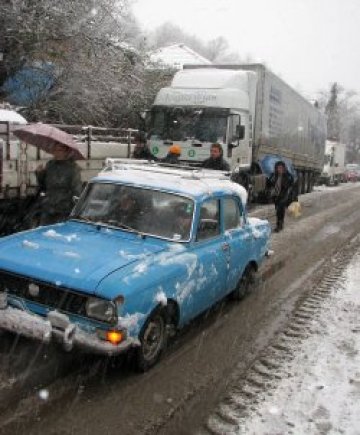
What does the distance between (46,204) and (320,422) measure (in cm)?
432

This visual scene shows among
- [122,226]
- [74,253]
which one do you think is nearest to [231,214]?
[122,226]

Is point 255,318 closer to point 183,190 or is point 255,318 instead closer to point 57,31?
A: point 183,190

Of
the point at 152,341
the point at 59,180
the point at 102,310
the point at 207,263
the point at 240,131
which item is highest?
the point at 240,131

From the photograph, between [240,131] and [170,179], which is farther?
[240,131]

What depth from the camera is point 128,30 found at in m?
22.9

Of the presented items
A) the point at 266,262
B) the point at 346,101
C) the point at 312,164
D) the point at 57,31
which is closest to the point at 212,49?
the point at 346,101

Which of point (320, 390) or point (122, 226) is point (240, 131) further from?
point (320, 390)

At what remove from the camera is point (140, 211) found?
5938 millimetres

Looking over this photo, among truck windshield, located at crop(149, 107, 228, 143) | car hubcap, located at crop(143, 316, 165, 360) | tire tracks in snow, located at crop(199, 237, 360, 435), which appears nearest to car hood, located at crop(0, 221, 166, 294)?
car hubcap, located at crop(143, 316, 165, 360)

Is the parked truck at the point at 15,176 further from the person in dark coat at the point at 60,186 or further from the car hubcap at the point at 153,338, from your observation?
the car hubcap at the point at 153,338

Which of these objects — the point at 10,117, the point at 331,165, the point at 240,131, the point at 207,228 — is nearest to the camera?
the point at 207,228

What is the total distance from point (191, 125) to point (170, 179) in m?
7.75

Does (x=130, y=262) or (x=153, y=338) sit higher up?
(x=130, y=262)

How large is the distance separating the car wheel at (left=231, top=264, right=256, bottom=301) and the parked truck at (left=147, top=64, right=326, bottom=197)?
20.1 ft
